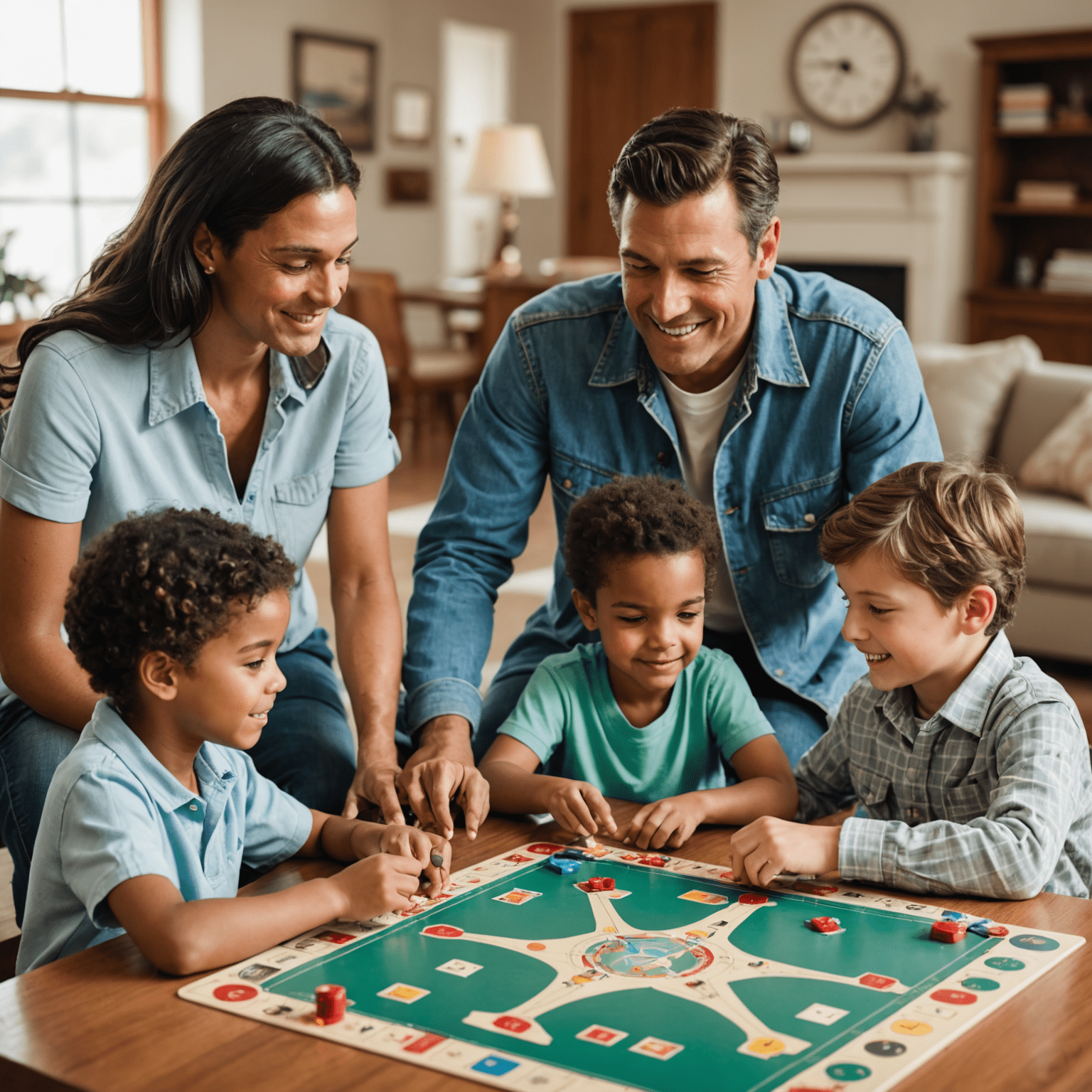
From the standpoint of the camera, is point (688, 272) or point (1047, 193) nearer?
point (688, 272)

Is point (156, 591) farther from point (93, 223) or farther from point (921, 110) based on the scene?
point (921, 110)

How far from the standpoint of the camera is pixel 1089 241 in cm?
783

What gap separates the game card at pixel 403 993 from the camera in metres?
1.07

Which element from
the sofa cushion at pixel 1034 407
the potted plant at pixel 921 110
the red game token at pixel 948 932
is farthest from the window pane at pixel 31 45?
the red game token at pixel 948 932

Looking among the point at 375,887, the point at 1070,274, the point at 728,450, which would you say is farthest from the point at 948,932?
the point at 1070,274

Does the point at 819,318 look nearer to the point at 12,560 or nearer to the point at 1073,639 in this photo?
the point at 12,560

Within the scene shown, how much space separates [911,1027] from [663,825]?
44 centimetres

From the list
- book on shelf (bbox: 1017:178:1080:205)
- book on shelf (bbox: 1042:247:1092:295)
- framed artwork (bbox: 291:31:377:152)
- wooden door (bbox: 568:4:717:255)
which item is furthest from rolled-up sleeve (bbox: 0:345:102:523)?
wooden door (bbox: 568:4:717:255)

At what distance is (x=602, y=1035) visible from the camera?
1.01 m

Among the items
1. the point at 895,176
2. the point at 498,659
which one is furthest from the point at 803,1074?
the point at 895,176

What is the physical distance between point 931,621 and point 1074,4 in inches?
283

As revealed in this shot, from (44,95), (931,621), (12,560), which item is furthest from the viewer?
(44,95)

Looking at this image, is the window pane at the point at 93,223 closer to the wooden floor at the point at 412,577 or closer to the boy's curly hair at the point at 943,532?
the wooden floor at the point at 412,577

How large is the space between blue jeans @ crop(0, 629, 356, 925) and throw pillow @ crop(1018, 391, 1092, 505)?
9.23ft
